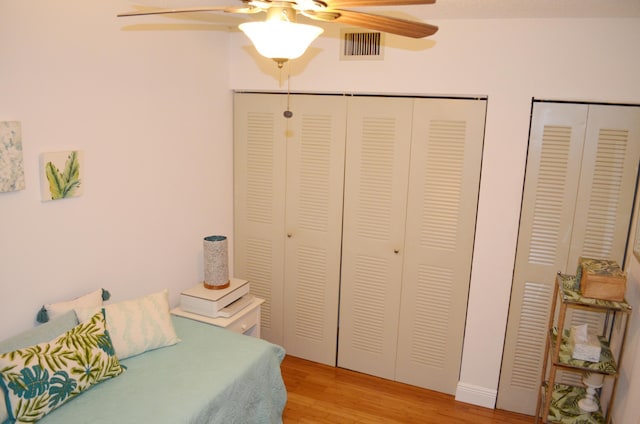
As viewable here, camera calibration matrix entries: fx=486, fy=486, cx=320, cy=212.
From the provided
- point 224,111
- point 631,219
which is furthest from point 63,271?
point 631,219

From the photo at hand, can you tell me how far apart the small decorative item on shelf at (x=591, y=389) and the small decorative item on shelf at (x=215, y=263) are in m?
2.18

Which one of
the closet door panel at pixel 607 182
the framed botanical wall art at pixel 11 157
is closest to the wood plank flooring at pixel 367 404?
the closet door panel at pixel 607 182

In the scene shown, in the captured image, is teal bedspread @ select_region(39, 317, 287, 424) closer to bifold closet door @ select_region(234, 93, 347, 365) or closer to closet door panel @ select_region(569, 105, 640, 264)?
bifold closet door @ select_region(234, 93, 347, 365)

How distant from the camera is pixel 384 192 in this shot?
324 cm

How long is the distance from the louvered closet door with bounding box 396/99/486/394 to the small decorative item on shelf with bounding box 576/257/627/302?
739mm

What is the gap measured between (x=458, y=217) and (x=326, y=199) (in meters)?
0.91

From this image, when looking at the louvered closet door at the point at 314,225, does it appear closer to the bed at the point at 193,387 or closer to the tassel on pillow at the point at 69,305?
the bed at the point at 193,387

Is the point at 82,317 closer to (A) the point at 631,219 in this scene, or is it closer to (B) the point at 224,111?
(B) the point at 224,111

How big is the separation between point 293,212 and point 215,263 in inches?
27.8

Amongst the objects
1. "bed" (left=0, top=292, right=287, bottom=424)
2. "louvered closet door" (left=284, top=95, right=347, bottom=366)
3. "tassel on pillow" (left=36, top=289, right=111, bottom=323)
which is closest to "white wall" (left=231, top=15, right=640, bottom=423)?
"louvered closet door" (left=284, top=95, right=347, bottom=366)

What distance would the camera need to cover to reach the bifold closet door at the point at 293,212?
337cm

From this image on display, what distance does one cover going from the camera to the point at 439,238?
3154 mm

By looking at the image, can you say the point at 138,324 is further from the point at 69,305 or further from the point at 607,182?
the point at 607,182

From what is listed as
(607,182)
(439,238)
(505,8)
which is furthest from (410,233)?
(505,8)
